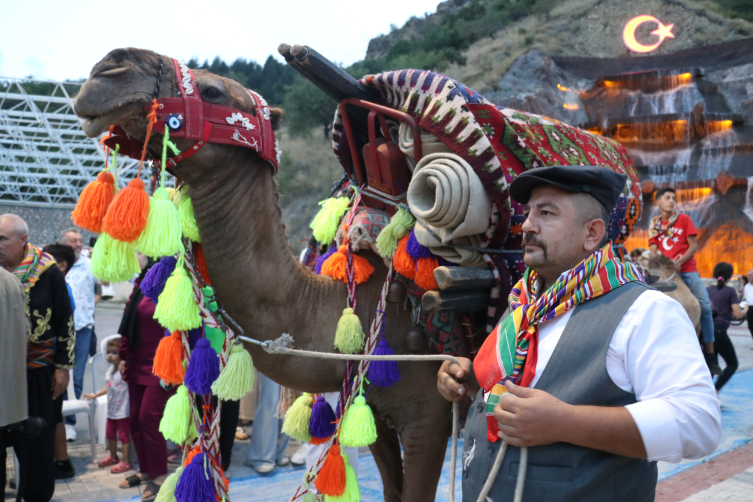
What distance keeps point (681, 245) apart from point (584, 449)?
668 centimetres

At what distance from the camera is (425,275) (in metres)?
2.95

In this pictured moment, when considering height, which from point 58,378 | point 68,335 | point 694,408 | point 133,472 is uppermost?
point 694,408

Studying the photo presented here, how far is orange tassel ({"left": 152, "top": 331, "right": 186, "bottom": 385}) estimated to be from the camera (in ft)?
9.48

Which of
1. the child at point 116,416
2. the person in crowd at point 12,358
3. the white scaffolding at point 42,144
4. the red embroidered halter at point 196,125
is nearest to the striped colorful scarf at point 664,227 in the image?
the red embroidered halter at point 196,125

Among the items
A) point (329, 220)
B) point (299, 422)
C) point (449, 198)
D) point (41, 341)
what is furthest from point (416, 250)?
point (41, 341)

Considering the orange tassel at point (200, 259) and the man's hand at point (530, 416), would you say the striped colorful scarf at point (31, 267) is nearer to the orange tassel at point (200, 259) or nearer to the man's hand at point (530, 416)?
the orange tassel at point (200, 259)

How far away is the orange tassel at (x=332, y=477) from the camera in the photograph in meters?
2.91

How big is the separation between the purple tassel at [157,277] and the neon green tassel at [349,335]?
88cm

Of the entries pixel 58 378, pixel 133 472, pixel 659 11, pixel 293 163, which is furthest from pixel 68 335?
pixel 659 11

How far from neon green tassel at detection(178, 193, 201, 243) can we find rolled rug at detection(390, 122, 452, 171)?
3.72ft

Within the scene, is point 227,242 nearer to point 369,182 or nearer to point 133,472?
point 369,182

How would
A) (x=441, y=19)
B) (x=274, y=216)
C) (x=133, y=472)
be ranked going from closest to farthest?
(x=274, y=216) → (x=133, y=472) → (x=441, y=19)

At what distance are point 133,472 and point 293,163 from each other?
42.2 metres

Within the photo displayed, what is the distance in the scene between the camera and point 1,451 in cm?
412
